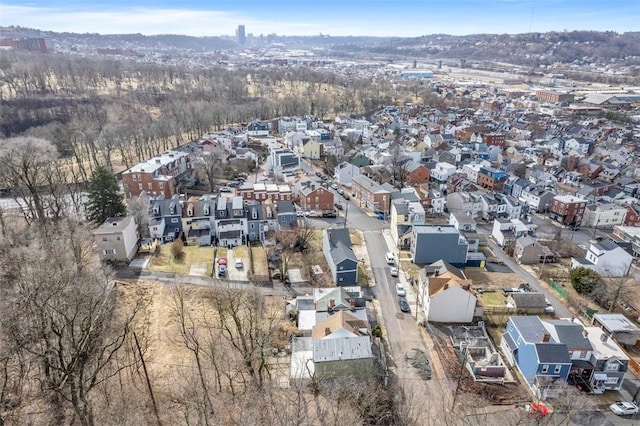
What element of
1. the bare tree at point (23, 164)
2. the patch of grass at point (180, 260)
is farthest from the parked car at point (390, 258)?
the bare tree at point (23, 164)

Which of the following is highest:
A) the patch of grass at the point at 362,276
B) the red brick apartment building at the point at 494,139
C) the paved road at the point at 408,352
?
the red brick apartment building at the point at 494,139

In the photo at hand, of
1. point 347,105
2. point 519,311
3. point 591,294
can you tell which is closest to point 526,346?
point 519,311

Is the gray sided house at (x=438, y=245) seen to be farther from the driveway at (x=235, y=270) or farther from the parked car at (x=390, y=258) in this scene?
the driveway at (x=235, y=270)

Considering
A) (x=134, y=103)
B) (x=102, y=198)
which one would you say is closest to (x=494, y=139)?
(x=102, y=198)

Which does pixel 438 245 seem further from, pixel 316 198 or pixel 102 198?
pixel 102 198

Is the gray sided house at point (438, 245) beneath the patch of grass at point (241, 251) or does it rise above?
above

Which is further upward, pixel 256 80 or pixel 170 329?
pixel 256 80

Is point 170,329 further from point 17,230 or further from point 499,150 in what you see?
point 499,150
